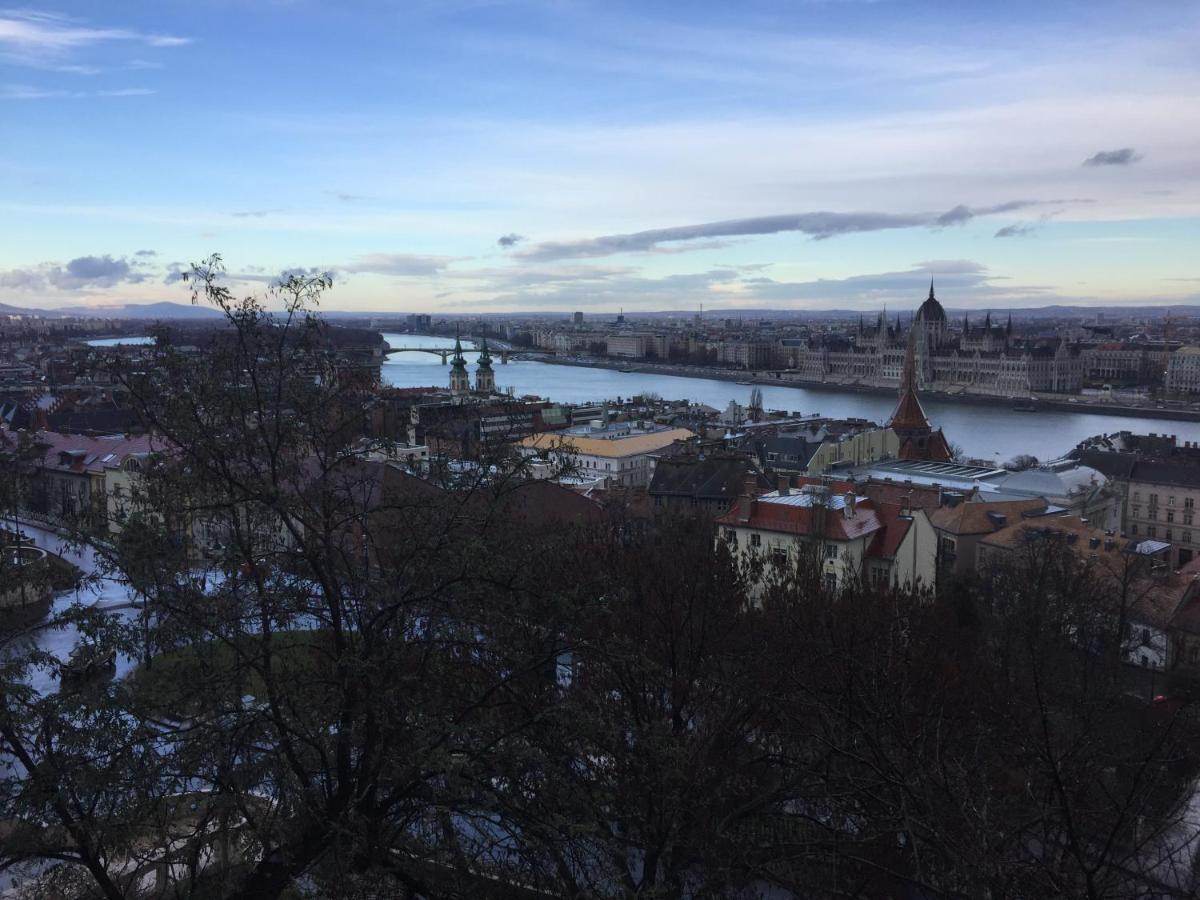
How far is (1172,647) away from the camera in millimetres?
6184

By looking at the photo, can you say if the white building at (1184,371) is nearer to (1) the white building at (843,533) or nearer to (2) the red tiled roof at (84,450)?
(1) the white building at (843,533)

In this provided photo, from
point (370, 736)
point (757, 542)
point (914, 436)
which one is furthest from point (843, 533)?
point (914, 436)

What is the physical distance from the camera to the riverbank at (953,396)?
91.1ft

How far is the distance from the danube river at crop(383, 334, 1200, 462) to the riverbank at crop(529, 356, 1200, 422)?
303mm

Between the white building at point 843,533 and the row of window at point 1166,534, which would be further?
the row of window at point 1166,534

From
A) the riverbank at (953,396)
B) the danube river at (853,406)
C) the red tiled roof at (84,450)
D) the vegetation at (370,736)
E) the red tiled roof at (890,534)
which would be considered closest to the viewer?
the vegetation at (370,736)

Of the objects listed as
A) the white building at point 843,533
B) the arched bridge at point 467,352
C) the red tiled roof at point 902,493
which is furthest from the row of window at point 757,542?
the arched bridge at point 467,352

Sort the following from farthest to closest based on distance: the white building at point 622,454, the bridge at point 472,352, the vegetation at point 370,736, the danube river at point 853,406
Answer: the bridge at point 472,352, the danube river at point 853,406, the white building at point 622,454, the vegetation at point 370,736

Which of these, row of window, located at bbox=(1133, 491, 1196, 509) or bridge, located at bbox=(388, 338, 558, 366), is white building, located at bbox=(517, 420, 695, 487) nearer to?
row of window, located at bbox=(1133, 491, 1196, 509)

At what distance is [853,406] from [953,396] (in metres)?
4.16

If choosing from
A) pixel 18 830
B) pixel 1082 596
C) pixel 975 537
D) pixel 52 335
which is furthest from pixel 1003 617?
pixel 52 335

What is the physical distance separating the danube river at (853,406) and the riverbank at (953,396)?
30cm

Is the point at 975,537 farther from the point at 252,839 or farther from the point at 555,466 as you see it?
the point at 252,839

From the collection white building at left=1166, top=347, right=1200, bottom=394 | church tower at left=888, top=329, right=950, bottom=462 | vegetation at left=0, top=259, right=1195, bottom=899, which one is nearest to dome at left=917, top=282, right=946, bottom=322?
white building at left=1166, top=347, right=1200, bottom=394
